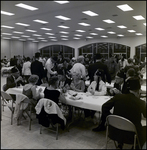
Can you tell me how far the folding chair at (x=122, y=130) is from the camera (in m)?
2.04

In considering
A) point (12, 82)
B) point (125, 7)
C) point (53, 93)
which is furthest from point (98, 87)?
point (125, 7)

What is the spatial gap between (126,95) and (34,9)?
17.9 feet

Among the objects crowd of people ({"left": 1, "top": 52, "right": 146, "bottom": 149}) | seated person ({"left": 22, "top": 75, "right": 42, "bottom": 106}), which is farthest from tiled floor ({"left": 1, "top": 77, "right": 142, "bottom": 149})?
seated person ({"left": 22, "top": 75, "right": 42, "bottom": 106})

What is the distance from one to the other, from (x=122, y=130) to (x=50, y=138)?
1424 millimetres

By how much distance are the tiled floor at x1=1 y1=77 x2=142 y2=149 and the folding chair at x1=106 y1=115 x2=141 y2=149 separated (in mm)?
634

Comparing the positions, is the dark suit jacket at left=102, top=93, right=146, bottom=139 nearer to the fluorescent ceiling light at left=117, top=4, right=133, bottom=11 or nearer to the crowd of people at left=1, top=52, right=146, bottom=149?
the crowd of people at left=1, top=52, right=146, bottom=149

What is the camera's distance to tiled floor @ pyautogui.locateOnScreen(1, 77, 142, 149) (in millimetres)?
2785

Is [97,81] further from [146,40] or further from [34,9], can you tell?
[146,40]

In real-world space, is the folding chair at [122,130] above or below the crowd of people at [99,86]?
below

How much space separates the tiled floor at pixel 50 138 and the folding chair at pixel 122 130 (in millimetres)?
634

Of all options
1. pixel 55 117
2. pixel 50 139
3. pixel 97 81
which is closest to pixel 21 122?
pixel 50 139

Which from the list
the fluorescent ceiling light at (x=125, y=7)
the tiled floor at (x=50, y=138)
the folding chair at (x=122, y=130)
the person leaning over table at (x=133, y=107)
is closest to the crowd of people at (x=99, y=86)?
the person leaning over table at (x=133, y=107)

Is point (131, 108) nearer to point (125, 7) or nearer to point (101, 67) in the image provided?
point (101, 67)

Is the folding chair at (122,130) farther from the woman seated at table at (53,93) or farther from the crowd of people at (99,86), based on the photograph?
the woman seated at table at (53,93)
